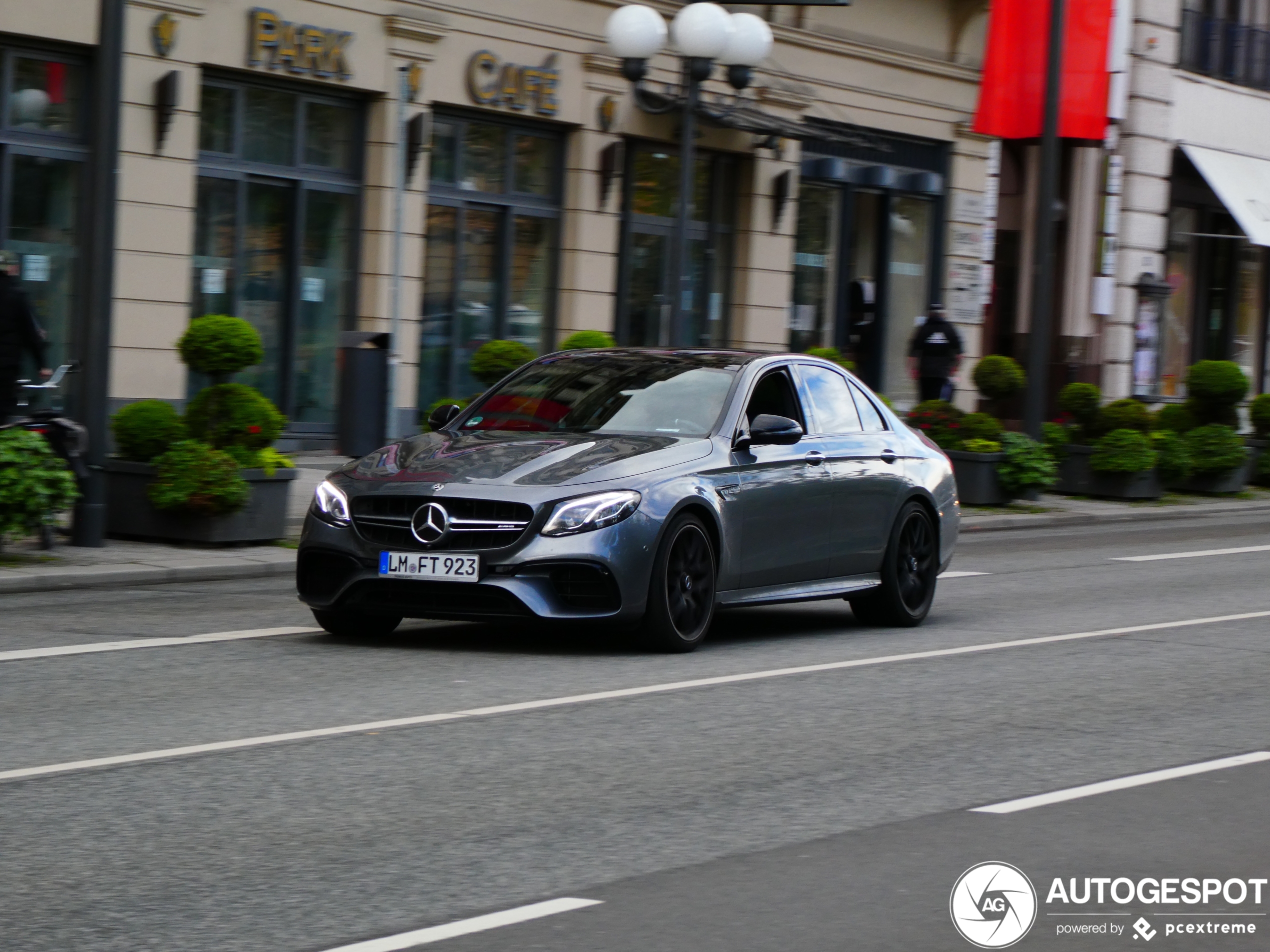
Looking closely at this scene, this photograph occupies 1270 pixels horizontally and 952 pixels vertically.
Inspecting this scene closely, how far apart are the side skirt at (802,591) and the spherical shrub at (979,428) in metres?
10.2

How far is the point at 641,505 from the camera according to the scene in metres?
9.18

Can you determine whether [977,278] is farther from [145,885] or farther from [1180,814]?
[145,885]

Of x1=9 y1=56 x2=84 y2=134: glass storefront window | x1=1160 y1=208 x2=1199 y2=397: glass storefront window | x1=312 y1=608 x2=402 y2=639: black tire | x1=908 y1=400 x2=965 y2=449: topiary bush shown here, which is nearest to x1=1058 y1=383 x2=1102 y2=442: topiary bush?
x1=908 y1=400 x2=965 y2=449: topiary bush

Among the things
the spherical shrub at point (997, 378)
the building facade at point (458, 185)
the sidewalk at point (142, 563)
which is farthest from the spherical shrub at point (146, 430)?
the spherical shrub at point (997, 378)

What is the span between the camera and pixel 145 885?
516 cm

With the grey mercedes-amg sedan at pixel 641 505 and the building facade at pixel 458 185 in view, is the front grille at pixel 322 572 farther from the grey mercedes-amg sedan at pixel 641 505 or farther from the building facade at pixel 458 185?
the building facade at pixel 458 185

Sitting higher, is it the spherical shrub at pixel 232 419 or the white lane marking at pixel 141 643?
the spherical shrub at pixel 232 419

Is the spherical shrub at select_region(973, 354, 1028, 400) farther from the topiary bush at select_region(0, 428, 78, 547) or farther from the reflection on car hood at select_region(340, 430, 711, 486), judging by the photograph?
the reflection on car hood at select_region(340, 430, 711, 486)

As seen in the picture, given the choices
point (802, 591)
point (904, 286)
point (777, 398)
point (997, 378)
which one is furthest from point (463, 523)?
point (904, 286)

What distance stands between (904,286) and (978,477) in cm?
896

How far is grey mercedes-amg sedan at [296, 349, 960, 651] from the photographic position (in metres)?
9.04

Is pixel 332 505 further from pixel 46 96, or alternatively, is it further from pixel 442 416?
pixel 46 96

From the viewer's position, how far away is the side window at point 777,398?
10.5m

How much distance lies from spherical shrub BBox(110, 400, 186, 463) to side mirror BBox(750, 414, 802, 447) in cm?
544
